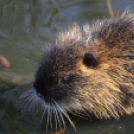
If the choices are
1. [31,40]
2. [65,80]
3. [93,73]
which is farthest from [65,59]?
[31,40]

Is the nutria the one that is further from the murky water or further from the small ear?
the murky water

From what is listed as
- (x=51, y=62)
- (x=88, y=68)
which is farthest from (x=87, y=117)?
(x=51, y=62)

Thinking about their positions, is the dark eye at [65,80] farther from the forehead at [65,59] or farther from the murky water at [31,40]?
the murky water at [31,40]

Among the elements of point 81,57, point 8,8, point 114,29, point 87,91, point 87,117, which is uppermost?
point 8,8

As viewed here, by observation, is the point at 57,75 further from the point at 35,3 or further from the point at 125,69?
the point at 35,3

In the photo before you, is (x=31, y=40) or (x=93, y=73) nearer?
(x=93, y=73)

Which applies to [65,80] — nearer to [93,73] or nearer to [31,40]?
[93,73]

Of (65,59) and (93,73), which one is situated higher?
(65,59)
